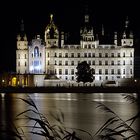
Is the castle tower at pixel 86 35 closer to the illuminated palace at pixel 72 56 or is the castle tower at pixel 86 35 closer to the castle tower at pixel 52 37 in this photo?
the illuminated palace at pixel 72 56

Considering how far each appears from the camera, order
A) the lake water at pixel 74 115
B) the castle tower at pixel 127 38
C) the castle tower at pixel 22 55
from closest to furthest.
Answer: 1. the lake water at pixel 74 115
2. the castle tower at pixel 22 55
3. the castle tower at pixel 127 38

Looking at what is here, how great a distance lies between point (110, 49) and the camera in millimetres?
85312

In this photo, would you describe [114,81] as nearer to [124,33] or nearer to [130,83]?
[130,83]

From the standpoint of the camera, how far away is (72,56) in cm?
8581

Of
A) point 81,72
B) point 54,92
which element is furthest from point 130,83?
point 54,92

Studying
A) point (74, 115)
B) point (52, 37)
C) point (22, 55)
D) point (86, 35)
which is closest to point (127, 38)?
point (86, 35)

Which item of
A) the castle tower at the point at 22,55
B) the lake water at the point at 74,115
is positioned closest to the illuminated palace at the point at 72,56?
the castle tower at the point at 22,55

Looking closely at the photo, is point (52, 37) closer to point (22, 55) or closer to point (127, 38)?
point (22, 55)

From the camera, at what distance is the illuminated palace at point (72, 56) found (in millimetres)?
82875

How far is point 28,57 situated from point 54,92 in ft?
33.3

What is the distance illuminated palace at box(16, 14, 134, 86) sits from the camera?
272ft

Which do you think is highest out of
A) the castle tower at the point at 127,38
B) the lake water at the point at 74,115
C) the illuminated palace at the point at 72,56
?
the castle tower at the point at 127,38

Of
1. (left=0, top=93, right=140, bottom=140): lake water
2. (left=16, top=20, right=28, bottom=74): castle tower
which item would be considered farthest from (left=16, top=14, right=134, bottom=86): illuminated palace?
(left=0, top=93, right=140, bottom=140): lake water

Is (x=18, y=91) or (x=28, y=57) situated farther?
(x=28, y=57)
